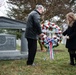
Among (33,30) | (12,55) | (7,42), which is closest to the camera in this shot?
(33,30)

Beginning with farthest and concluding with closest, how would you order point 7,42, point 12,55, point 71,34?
1. point 7,42
2. point 12,55
3. point 71,34

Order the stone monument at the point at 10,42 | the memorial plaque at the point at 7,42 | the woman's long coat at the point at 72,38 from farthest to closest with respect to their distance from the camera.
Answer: the memorial plaque at the point at 7,42 < the stone monument at the point at 10,42 < the woman's long coat at the point at 72,38

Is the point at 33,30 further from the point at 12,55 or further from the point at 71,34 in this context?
the point at 12,55

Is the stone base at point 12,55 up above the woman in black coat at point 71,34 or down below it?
below

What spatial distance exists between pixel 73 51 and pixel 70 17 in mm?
991

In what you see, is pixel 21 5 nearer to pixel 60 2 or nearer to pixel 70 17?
pixel 60 2

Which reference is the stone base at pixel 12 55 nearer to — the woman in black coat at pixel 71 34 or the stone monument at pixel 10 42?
the stone monument at pixel 10 42

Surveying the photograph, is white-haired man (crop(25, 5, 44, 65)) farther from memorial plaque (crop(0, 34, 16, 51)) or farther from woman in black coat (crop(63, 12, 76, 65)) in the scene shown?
memorial plaque (crop(0, 34, 16, 51))

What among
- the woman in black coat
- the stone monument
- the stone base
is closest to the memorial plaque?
the stone monument

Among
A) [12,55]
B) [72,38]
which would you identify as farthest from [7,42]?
[72,38]

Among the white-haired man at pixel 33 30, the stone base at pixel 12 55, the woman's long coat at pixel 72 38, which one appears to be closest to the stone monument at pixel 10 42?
the stone base at pixel 12 55

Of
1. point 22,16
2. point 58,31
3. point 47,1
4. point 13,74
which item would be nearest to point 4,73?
point 13,74

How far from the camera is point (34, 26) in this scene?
693cm

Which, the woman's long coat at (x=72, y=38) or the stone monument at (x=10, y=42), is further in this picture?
the stone monument at (x=10, y=42)
